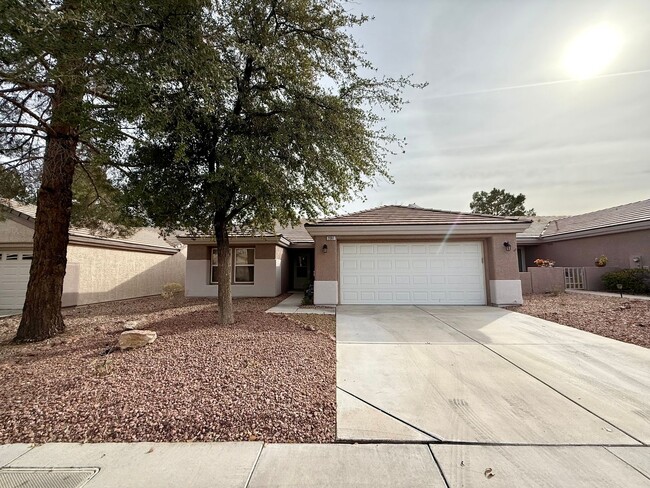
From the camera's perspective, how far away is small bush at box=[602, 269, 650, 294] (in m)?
12.2

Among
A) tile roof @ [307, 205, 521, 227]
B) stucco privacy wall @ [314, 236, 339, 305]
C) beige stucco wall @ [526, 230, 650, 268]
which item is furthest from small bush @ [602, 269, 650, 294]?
stucco privacy wall @ [314, 236, 339, 305]

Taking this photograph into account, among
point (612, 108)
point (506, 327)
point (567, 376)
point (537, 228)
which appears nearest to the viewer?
point (567, 376)

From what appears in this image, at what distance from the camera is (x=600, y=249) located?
14812 mm

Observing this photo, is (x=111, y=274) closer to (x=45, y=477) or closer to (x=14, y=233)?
(x=14, y=233)

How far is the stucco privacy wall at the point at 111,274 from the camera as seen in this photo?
11.9 meters

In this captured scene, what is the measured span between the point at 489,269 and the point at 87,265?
1608 cm

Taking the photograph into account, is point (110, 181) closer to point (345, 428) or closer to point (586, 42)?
point (345, 428)

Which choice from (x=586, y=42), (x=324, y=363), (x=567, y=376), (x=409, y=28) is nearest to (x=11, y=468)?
(x=324, y=363)

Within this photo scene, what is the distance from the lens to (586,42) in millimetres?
6582

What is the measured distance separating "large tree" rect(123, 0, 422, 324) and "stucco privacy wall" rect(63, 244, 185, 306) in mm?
8195

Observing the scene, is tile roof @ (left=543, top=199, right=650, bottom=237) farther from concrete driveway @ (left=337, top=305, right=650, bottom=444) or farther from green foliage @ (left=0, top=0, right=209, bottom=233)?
green foliage @ (left=0, top=0, right=209, bottom=233)

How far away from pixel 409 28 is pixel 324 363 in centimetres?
751

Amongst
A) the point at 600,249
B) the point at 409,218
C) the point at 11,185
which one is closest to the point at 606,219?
the point at 600,249

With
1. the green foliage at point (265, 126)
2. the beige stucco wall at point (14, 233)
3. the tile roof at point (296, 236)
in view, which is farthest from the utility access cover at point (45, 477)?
the tile roof at point (296, 236)
